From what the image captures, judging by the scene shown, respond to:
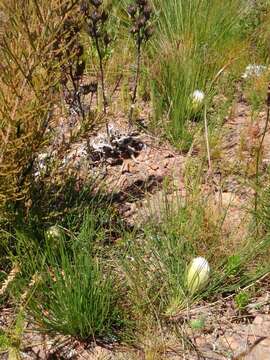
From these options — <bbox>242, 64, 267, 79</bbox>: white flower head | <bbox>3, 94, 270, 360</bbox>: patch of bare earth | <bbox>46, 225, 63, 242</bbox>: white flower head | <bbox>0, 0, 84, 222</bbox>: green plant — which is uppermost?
<bbox>0, 0, 84, 222</bbox>: green plant

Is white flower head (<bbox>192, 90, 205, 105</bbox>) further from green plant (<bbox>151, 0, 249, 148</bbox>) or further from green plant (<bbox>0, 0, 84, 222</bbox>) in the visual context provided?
green plant (<bbox>0, 0, 84, 222</bbox>)

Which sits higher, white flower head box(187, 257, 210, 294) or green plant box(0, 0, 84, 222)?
green plant box(0, 0, 84, 222)

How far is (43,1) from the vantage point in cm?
211

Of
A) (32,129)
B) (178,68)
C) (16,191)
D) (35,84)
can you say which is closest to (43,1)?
(35,84)

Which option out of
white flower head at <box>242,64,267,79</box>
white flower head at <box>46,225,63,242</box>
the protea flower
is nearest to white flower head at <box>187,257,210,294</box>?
white flower head at <box>46,225,63,242</box>

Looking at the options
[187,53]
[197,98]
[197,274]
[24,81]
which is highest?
[24,81]

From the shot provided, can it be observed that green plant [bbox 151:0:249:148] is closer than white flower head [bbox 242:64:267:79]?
Yes

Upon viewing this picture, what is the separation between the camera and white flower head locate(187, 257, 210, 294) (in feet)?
7.23

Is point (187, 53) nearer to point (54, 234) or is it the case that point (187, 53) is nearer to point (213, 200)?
point (213, 200)

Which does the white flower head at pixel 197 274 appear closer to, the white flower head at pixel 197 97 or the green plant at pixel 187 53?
the green plant at pixel 187 53

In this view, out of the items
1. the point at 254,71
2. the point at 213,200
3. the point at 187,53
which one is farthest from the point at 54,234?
the point at 254,71

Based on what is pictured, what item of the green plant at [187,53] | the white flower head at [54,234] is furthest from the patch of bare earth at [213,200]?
the white flower head at [54,234]

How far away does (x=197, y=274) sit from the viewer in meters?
2.19

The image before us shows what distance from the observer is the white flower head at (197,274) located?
2205 millimetres
